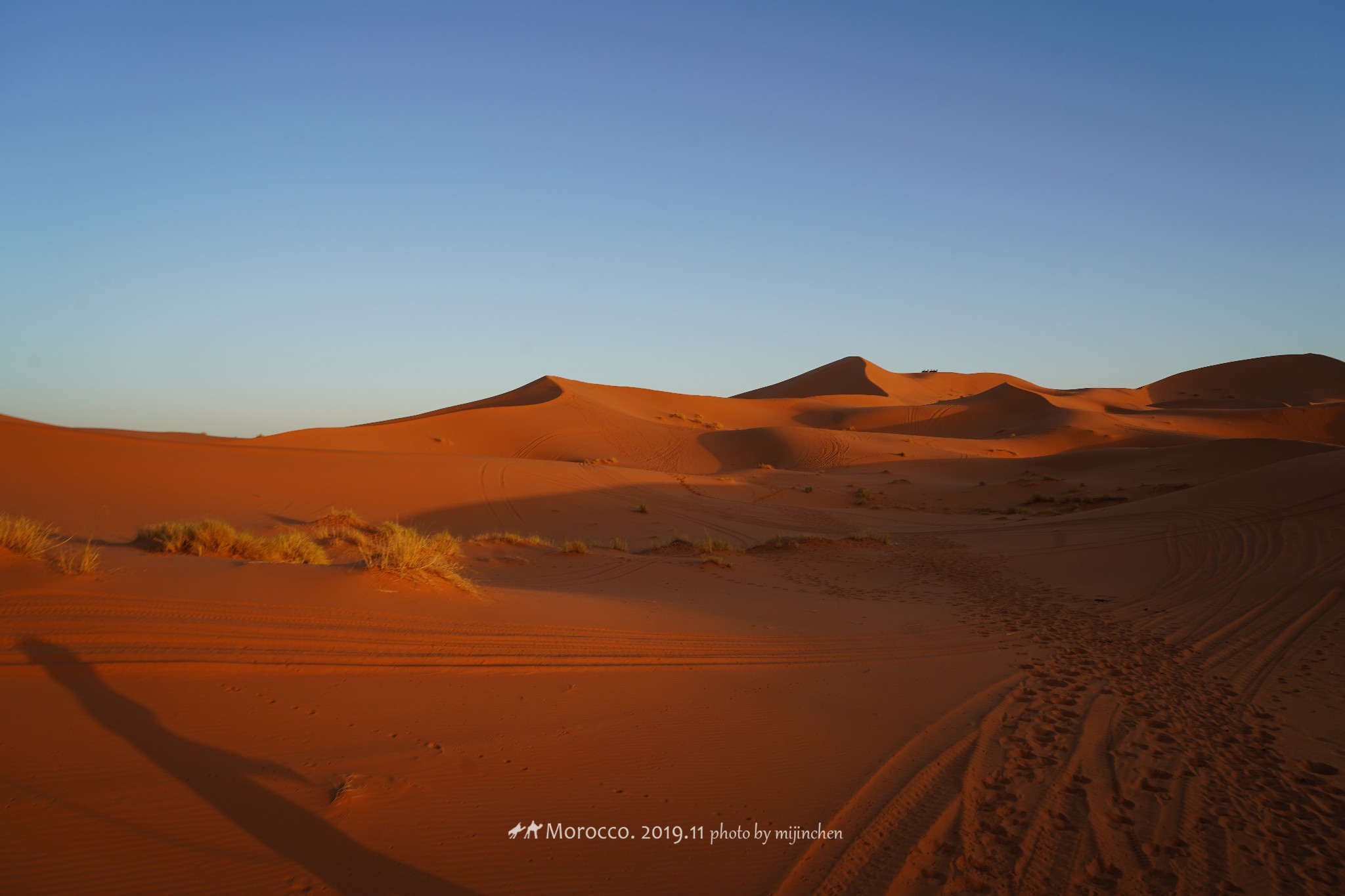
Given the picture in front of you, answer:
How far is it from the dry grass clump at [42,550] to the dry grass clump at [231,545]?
8.33 feet

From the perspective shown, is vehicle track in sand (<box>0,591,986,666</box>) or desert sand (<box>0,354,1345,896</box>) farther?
vehicle track in sand (<box>0,591,986,666</box>)

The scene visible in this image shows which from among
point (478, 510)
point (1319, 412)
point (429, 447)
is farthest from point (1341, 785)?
point (1319, 412)

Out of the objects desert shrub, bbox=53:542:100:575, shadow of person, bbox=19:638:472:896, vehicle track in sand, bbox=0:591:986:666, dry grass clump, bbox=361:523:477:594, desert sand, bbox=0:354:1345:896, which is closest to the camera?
shadow of person, bbox=19:638:472:896

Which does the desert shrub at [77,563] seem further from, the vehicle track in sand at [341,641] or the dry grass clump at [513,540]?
the dry grass clump at [513,540]

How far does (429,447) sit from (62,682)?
109 feet

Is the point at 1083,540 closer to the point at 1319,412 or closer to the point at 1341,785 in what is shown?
the point at 1341,785

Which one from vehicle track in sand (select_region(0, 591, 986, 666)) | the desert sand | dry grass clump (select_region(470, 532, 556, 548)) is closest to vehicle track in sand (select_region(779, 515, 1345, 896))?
the desert sand

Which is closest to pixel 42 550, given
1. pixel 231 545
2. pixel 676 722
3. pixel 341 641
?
pixel 341 641

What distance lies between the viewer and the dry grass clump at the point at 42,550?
584 centimetres

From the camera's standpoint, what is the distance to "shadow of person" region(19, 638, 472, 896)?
10.1ft

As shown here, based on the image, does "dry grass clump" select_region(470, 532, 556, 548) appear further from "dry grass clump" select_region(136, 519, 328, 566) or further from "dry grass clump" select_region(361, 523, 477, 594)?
"dry grass clump" select_region(361, 523, 477, 594)

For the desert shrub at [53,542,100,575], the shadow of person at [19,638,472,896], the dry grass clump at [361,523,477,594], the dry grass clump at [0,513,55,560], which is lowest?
the shadow of person at [19,638,472,896]

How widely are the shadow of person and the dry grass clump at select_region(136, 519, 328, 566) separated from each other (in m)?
5.06

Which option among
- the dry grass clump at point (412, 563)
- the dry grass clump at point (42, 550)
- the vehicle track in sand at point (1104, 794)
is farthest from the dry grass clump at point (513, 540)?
the vehicle track in sand at point (1104, 794)
